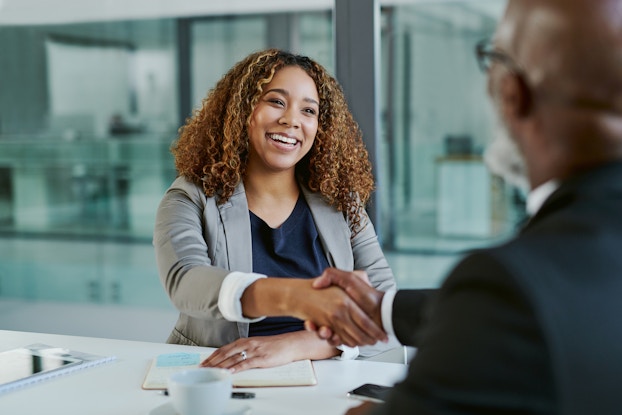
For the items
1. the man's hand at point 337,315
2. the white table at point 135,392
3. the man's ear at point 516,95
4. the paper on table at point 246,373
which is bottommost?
the white table at point 135,392

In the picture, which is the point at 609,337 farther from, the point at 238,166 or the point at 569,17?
the point at 238,166

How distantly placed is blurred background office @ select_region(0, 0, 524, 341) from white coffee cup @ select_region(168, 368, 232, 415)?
3251 mm

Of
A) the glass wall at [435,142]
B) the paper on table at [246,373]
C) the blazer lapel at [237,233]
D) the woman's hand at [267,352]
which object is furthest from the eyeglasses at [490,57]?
the glass wall at [435,142]

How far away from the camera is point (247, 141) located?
2613 millimetres

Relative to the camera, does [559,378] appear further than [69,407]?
No

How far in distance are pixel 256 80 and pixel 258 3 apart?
7.40 feet

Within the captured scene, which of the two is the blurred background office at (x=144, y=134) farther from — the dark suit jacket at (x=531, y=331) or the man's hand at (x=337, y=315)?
the dark suit jacket at (x=531, y=331)

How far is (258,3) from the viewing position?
4.67 meters

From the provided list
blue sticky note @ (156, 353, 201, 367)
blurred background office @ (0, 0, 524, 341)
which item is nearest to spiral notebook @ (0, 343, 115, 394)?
blue sticky note @ (156, 353, 201, 367)

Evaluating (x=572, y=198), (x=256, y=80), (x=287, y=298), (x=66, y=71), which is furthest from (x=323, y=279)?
(x=66, y=71)

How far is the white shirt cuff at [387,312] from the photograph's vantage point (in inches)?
61.9

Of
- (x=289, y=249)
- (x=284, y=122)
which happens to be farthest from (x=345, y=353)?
(x=284, y=122)

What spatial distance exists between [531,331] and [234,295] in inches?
43.2

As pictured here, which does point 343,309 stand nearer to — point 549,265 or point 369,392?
point 369,392
